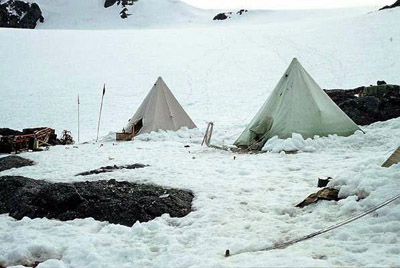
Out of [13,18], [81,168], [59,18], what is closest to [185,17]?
[59,18]

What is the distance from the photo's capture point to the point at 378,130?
12633mm

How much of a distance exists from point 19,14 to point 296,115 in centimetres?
7771

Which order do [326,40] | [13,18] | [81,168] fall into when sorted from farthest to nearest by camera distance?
1. [13,18]
2. [326,40]
3. [81,168]

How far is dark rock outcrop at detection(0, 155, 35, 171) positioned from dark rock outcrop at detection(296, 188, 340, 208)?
770cm

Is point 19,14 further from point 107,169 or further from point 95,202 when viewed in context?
point 95,202

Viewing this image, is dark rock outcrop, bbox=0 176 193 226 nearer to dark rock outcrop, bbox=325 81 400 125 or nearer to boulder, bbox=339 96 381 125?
boulder, bbox=339 96 381 125

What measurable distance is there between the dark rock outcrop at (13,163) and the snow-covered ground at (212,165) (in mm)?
525

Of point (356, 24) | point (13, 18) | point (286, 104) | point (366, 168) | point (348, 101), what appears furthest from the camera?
point (13, 18)

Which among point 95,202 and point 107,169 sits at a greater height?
point 107,169

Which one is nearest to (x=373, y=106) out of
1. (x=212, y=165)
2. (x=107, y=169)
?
(x=212, y=165)

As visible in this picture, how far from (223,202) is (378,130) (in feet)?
25.9

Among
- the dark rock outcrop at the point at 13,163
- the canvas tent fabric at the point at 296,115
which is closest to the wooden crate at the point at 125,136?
the dark rock outcrop at the point at 13,163

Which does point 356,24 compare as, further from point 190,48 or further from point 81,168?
point 81,168

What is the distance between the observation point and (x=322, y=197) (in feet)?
19.6
